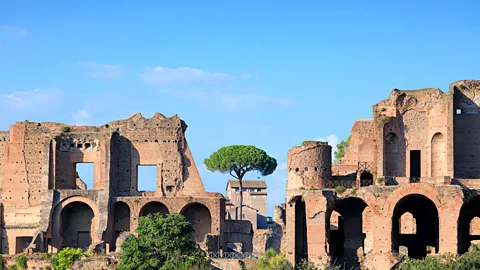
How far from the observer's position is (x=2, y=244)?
2475 inches

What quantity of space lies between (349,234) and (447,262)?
30.7 ft

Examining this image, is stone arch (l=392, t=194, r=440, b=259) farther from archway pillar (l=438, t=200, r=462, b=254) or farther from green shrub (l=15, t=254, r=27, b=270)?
green shrub (l=15, t=254, r=27, b=270)

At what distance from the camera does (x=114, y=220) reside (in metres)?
63.4

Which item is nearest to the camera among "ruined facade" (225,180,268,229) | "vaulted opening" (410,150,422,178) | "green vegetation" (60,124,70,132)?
"vaulted opening" (410,150,422,178)

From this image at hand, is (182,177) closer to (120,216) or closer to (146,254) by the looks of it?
(120,216)

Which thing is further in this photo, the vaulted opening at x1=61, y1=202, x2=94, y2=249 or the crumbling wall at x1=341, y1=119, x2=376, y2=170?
the vaulted opening at x1=61, y1=202, x2=94, y2=249

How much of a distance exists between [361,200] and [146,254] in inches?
530

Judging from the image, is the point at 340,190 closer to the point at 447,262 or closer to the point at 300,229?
the point at 300,229

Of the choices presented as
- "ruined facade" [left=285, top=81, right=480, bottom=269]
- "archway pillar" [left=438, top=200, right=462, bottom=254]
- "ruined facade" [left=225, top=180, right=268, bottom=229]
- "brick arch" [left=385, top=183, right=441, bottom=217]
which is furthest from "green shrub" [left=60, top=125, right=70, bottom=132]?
"archway pillar" [left=438, top=200, right=462, bottom=254]

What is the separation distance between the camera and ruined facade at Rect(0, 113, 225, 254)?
6253cm

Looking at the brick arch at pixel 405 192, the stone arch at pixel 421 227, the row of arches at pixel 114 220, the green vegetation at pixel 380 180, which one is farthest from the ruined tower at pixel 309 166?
the row of arches at pixel 114 220

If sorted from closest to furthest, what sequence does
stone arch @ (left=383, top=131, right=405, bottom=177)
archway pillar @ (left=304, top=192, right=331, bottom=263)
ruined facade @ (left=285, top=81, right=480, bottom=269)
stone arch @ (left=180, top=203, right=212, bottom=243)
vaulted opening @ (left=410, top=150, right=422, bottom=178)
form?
1. ruined facade @ (left=285, top=81, right=480, bottom=269)
2. archway pillar @ (left=304, top=192, right=331, bottom=263)
3. stone arch @ (left=383, top=131, right=405, bottom=177)
4. stone arch @ (left=180, top=203, right=212, bottom=243)
5. vaulted opening @ (left=410, top=150, right=422, bottom=178)

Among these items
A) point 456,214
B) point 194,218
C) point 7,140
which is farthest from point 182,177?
point 456,214

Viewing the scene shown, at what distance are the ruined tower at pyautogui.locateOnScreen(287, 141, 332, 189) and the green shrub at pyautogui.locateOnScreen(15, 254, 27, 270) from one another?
15.2m
